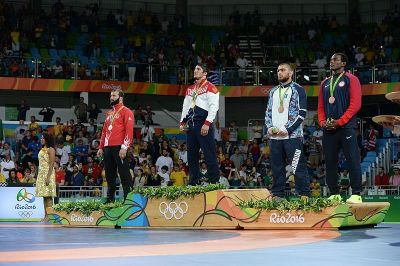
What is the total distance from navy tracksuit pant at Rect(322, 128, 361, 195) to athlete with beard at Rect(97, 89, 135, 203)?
125 inches

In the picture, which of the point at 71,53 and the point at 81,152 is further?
the point at 71,53

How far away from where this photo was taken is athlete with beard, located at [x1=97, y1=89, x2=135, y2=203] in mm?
11344

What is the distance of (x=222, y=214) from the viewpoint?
1016 cm

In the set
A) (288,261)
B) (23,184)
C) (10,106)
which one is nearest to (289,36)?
(10,106)

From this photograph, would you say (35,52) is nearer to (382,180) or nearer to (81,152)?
(81,152)

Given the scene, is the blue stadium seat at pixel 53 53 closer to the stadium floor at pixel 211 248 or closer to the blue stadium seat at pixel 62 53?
the blue stadium seat at pixel 62 53

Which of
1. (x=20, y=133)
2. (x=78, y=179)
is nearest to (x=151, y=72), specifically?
(x=20, y=133)

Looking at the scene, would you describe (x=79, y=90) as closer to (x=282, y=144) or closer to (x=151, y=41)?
(x=151, y=41)

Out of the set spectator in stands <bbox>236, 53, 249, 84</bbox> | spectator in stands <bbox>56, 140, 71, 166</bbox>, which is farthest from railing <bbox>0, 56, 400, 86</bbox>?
spectator in stands <bbox>56, 140, 71, 166</bbox>

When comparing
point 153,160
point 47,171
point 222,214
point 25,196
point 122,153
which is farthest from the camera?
Result: point 153,160

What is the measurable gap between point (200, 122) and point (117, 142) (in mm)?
1474

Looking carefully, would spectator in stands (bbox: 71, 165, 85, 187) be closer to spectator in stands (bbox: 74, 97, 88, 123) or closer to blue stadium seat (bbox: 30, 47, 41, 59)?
spectator in stands (bbox: 74, 97, 88, 123)

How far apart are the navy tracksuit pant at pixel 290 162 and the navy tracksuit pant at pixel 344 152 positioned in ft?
1.06

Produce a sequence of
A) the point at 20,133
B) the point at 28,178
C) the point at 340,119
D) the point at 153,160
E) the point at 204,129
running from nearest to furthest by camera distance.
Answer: the point at 340,119 < the point at 204,129 < the point at 28,178 < the point at 153,160 < the point at 20,133
